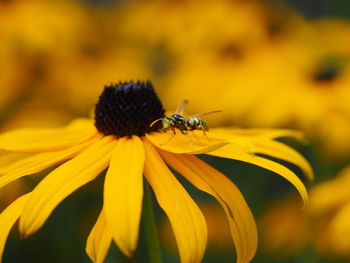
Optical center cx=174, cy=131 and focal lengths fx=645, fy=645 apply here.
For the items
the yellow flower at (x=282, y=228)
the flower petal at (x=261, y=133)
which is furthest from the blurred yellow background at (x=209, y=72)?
the flower petal at (x=261, y=133)

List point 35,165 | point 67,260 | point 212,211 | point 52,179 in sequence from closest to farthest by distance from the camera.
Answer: point 52,179 < point 35,165 < point 67,260 < point 212,211

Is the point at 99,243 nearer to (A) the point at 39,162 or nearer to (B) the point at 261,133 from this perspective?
(A) the point at 39,162

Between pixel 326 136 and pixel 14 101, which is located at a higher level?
pixel 14 101

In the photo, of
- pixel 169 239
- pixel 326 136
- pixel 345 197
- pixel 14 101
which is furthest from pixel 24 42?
pixel 345 197

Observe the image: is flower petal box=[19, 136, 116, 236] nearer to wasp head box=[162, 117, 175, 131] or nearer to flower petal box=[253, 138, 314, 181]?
wasp head box=[162, 117, 175, 131]

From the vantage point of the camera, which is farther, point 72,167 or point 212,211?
point 212,211

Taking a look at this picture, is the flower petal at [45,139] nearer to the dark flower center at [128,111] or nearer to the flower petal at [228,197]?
the dark flower center at [128,111]

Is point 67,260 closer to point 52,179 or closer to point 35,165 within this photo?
point 35,165
